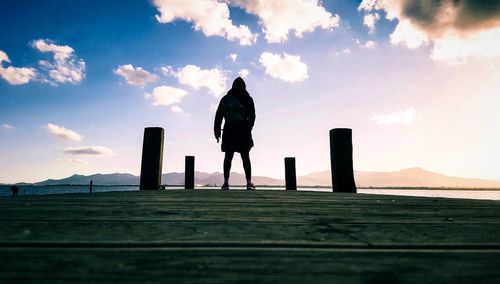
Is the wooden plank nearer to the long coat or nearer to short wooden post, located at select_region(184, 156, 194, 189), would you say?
the long coat

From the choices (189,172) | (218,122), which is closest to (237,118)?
(218,122)

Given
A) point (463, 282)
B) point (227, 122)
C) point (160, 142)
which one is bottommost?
point (463, 282)

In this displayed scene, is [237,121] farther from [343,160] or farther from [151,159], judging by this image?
[343,160]

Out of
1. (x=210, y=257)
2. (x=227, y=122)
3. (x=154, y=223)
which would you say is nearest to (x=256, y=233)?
(x=210, y=257)

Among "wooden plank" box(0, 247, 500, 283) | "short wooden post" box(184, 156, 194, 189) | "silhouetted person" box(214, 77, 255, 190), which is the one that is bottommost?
"wooden plank" box(0, 247, 500, 283)

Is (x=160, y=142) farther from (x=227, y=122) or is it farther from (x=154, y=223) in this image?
(x=154, y=223)

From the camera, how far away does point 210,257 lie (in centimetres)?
83

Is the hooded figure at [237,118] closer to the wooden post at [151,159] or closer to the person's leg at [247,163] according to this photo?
the person's leg at [247,163]

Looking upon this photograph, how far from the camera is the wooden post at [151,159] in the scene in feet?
19.4

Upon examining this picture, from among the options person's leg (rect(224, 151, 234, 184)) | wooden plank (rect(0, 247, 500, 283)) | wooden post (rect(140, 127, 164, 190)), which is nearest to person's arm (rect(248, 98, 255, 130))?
person's leg (rect(224, 151, 234, 184))

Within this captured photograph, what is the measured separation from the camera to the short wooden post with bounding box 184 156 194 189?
9742mm

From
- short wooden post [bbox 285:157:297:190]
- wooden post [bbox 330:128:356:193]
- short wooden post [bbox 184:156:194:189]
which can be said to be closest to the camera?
wooden post [bbox 330:128:356:193]

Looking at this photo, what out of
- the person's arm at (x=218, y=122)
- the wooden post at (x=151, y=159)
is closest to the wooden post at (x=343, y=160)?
the person's arm at (x=218, y=122)

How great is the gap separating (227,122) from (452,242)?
5245 mm
